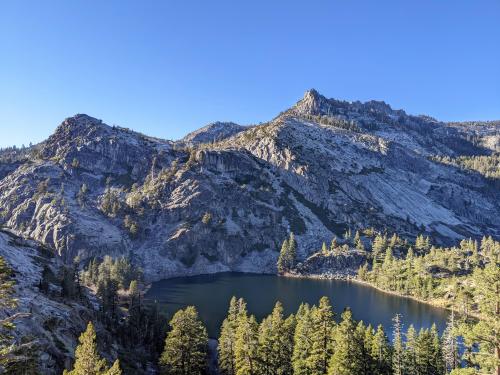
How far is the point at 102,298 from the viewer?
99938 mm

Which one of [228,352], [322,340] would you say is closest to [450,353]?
[322,340]

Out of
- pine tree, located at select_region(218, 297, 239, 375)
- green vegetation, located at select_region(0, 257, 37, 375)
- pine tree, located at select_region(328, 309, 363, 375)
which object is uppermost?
green vegetation, located at select_region(0, 257, 37, 375)

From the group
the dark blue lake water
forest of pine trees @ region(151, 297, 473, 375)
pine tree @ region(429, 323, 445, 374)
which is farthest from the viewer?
the dark blue lake water

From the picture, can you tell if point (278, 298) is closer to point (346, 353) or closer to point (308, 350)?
point (308, 350)

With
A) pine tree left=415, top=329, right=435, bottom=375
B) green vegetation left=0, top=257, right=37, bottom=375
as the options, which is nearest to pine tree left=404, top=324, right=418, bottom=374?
pine tree left=415, top=329, right=435, bottom=375

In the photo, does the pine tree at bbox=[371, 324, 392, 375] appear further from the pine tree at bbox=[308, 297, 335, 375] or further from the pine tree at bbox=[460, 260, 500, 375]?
the pine tree at bbox=[460, 260, 500, 375]

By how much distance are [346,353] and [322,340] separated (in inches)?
210

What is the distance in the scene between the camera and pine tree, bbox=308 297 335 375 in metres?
53.6

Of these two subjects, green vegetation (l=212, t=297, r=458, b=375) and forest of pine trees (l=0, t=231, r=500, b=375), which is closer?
forest of pine trees (l=0, t=231, r=500, b=375)

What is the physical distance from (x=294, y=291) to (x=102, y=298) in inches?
3322

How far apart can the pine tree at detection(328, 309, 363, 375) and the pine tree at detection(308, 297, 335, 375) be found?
6.10 feet

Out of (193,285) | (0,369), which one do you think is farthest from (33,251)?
(0,369)

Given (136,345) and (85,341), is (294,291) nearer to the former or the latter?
(136,345)

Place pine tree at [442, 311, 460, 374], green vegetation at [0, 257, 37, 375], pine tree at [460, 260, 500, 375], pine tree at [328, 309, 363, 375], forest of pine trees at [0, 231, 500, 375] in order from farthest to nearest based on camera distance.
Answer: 1. pine tree at [442, 311, 460, 374]
2. pine tree at [328, 309, 363, 375]
3. forest of pine trees at [0, 231, 500, 375]
4. pine tree at [460, 260, 500, 375]
5. green vegetation at [0, 257, 37, 375]
